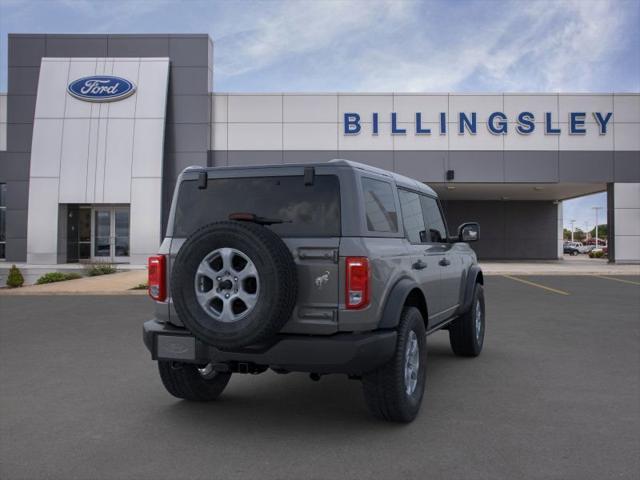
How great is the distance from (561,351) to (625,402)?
224cm

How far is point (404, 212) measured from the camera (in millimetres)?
5141

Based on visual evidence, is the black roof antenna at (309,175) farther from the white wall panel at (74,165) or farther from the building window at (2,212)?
the building window at (2,212)

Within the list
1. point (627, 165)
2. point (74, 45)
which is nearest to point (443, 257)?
point (627, 165)

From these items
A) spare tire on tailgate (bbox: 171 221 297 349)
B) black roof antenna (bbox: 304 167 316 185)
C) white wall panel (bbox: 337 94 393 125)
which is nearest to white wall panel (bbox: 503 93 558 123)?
white wall panel (bbox: 337 94 393 125)

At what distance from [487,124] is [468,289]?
70.8 ft

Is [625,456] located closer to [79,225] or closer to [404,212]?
[404,212]

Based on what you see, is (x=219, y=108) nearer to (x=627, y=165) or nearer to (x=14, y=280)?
(x=14, y=280)

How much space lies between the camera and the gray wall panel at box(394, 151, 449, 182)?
2672 cm

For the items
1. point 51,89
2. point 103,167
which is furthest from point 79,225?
point 51,89

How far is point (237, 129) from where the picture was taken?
2677cm

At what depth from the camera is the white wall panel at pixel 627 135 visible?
26734 mm

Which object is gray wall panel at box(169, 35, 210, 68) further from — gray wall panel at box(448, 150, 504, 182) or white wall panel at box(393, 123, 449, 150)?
gray wall panel at box(448, 150, 504, 182)

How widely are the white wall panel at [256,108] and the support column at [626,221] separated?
51.2 ft

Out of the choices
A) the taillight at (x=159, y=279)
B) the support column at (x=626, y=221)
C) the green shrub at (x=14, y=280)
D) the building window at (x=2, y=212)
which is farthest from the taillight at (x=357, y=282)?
the building window at (x=2, y=212)
